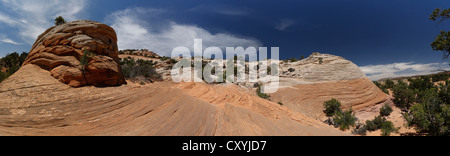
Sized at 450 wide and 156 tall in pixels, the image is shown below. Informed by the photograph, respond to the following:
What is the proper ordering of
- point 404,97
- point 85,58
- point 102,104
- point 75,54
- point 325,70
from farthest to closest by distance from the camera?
point 325,70
point 404,97
point 75,54
point 85,58
point 102,104

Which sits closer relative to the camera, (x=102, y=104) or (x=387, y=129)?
(x=102, y=104)

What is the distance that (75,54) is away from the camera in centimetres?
1090

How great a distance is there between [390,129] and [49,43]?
21.1 metres

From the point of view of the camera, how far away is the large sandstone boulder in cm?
959

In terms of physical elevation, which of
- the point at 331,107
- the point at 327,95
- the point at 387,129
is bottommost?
the point at 387,129

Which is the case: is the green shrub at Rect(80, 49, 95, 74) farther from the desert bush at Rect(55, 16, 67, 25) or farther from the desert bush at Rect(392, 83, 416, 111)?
the desert bush at Rect(392, 83, 416, 111)

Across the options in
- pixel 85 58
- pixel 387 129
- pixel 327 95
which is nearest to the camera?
pixel 387 129

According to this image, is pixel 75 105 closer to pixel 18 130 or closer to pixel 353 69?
pixel 18 130

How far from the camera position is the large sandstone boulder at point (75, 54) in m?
9.59

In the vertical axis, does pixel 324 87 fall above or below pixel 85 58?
below

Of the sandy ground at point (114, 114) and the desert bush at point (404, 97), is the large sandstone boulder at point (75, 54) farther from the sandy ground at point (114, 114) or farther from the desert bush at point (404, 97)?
the desert bush at point (404, 97)

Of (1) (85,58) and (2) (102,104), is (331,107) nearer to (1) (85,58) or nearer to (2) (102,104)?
(2) (102,104)

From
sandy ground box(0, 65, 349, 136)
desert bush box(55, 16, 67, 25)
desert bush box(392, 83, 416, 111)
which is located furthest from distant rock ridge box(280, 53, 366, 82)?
desert bush box(55, 16, 67, 25)

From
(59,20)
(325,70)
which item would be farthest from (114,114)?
(325,70)
